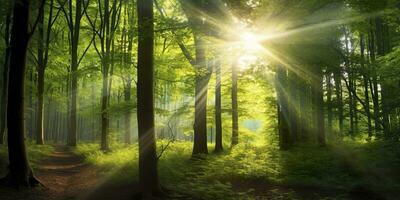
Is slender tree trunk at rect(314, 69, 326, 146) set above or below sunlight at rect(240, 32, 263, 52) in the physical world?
below

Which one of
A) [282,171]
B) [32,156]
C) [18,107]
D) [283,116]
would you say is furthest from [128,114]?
[282,171]

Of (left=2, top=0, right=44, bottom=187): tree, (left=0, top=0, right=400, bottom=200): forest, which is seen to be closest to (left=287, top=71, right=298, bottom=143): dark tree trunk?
(left=0, top=0, right=400, bottom=200): forest

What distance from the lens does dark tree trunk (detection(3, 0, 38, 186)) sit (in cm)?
1027

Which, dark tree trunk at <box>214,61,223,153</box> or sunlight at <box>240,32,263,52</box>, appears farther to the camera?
dark tree trunk at <box>214,61,223,153</box>

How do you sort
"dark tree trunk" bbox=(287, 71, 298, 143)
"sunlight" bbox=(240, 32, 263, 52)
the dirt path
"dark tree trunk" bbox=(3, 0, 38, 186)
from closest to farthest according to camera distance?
"dark tree trunk" bbox=(3, 0, 38, 186) → the dirt path → "sunlight" bbox=(240, 32, 263, 52) → "dark tree trunk" bbox=(287, 71, 298, 143)

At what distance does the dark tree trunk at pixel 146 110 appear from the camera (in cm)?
909

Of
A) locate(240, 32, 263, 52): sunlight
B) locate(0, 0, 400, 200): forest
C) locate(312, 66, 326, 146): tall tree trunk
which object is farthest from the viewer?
locate(312, 66, 326, 146): tall tree trunk

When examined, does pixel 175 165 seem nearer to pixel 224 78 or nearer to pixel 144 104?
pixel 144 104

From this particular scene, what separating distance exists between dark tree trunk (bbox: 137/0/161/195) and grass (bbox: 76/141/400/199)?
1.09 meters

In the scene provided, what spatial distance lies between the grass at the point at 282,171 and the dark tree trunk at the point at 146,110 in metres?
1.09

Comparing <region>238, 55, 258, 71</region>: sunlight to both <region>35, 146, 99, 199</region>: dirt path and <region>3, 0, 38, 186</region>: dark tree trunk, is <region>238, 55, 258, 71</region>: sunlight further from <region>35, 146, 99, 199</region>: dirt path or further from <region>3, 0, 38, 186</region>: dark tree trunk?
<region>3, 0, 38, 186</region>: dark tree trunk

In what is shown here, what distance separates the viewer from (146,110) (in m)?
9.20

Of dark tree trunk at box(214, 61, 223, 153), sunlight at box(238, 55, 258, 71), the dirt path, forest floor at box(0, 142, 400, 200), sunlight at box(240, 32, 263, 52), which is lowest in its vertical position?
the dirt path

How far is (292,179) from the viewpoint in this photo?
36.7 feet
